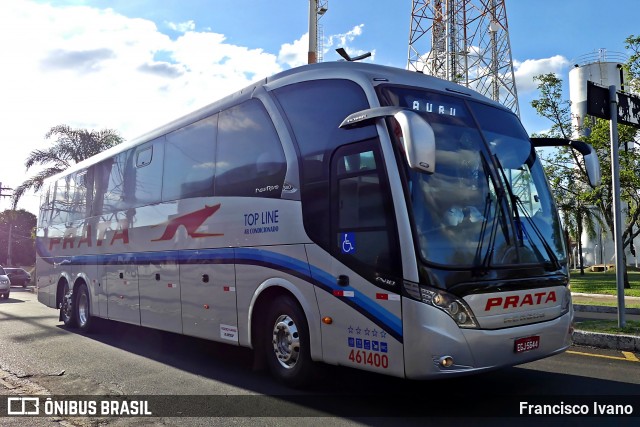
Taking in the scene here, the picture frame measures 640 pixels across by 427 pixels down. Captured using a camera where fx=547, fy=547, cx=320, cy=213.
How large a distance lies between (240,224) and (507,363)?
3.56m

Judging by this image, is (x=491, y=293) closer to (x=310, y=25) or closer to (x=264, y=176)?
(x=264, y=176)

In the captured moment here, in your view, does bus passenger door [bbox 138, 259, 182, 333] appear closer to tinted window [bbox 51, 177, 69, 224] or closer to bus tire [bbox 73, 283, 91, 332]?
bus tire [bbox 73, 283, 91, 332]

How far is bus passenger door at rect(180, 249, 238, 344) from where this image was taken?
7074 mm

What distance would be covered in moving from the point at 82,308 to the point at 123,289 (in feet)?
8.17

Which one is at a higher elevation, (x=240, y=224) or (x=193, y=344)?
(x=240, y=224)

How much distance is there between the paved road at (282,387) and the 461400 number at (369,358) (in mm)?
485

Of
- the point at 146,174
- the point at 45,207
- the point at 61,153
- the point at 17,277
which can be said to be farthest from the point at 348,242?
the point at 17,277

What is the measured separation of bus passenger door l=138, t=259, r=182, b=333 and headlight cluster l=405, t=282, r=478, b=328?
14.6 feet

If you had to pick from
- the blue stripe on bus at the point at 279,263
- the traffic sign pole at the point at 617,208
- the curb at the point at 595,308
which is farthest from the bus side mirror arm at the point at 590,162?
the curb at the point at 595,308

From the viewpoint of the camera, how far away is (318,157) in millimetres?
5926

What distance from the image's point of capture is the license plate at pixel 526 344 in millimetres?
5168

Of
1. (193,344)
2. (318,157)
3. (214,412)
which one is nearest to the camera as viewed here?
(214,412)

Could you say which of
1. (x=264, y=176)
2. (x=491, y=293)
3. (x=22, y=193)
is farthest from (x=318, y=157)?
(x=22, y=193)
